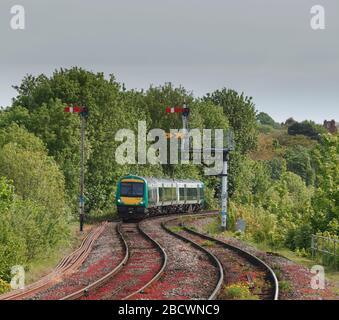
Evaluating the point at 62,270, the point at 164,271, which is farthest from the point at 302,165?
the point at 164,271

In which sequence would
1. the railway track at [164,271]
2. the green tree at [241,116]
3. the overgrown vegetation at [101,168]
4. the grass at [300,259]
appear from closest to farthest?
the railway track at [164,271], the grass at [300,259], the overgrown vegetation at [101,168], the green tree at [241,116]

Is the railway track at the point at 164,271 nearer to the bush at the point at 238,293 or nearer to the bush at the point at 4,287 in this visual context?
the bush at the point at 238,293

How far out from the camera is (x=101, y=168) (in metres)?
45.7

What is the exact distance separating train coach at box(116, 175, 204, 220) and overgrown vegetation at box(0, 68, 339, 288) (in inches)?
128

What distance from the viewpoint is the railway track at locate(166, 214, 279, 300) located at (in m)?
15.7

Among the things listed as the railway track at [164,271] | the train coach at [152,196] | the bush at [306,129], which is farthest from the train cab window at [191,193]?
the bush at [306,129]

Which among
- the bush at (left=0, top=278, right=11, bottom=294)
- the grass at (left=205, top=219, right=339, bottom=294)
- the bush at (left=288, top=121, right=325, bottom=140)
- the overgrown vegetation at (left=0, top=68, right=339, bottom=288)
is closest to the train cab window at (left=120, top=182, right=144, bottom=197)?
the overgrown vegetation at (left=0, top=68, right=339, bottom=288)

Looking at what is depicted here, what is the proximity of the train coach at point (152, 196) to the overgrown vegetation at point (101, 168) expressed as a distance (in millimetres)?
3249

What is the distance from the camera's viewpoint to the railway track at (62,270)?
15.0 meters

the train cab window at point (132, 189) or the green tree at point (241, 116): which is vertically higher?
the green tree at point (241, 116)

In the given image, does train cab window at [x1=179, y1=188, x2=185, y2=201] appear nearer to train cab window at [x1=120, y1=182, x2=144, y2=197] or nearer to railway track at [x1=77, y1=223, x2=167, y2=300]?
train cab window at [x1=120, y1=182, x2=144, y2=197]
